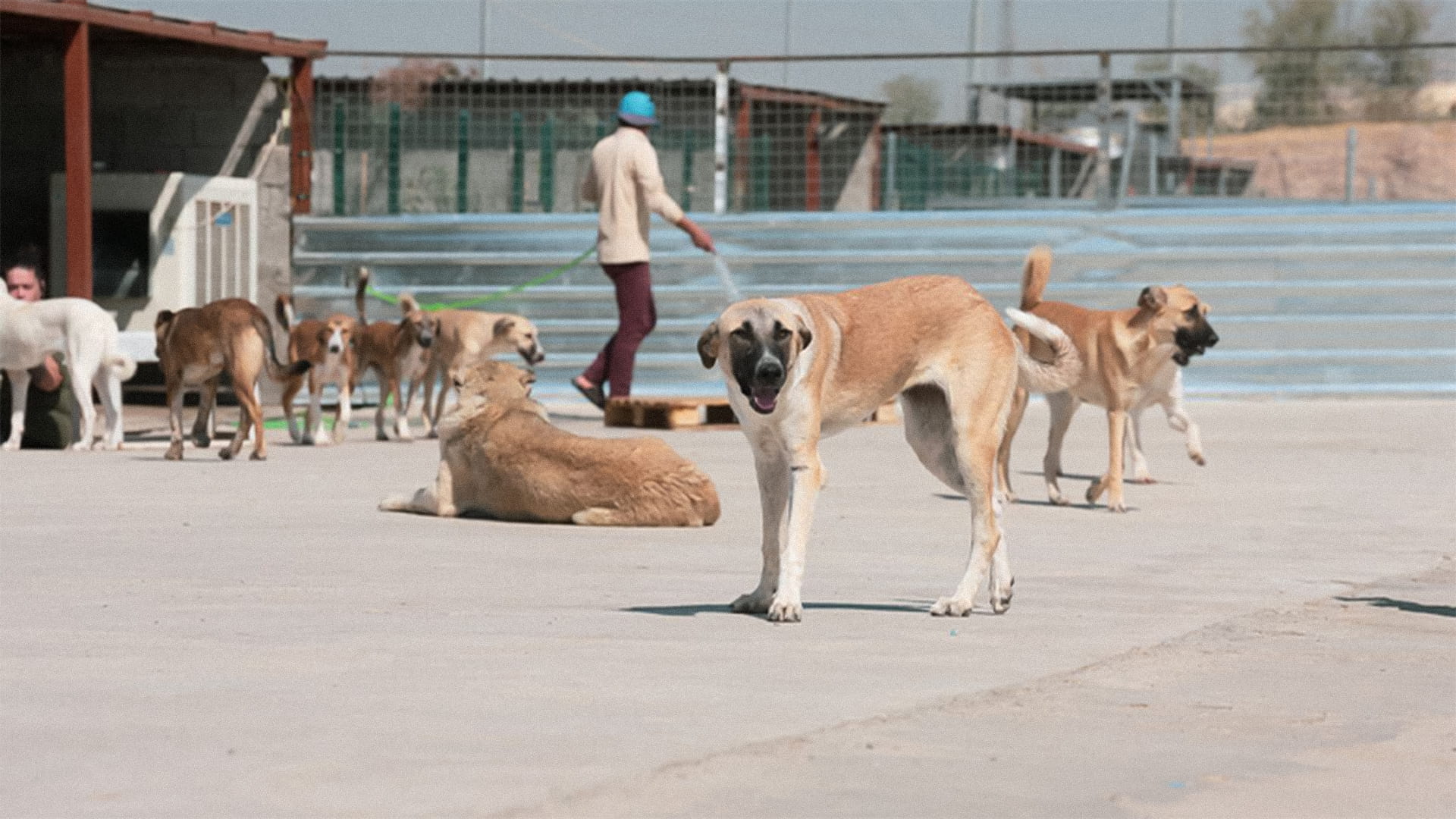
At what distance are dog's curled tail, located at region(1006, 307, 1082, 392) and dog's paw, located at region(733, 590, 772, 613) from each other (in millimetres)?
1442

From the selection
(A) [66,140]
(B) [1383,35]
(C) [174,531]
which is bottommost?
(C) [174,531]

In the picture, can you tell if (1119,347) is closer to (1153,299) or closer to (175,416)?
(1153,299)

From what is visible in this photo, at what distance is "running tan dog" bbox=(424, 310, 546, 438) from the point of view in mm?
16250

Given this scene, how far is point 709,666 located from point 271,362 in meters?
8.32

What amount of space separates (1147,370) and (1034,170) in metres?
24.0

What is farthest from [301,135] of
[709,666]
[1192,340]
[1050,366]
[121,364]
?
[709,666]

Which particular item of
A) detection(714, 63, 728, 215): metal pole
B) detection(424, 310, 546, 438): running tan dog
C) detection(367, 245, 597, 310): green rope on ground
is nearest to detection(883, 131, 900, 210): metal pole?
detection(714, 63, 728, 215): metal pole

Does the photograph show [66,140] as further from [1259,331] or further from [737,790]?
[737,790]

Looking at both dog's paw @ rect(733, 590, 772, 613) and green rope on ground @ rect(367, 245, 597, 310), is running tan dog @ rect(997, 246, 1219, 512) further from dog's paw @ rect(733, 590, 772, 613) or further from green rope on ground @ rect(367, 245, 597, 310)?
green rope on ground @ rect(367, 245, 597, 310)

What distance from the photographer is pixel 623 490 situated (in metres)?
9.80

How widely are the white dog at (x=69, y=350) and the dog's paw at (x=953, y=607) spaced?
8668mm

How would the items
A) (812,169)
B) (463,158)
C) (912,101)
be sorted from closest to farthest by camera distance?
(463,158)
(812,169)
(912,101)

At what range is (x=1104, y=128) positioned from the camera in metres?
19.9

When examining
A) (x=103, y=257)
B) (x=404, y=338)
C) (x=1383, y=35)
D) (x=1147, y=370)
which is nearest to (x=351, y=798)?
(x=1147, y=370)
